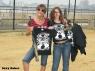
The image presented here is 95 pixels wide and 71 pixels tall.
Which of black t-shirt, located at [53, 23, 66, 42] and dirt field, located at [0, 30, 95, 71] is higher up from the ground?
black t-shirt, located at [53, 23, 66, 42]

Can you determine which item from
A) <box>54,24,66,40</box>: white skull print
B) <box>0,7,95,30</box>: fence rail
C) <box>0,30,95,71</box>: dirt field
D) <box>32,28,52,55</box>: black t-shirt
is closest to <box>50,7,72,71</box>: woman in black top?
<box>54,24,66,40</box>: white skull print

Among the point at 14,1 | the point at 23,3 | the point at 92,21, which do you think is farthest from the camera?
the point at 23,3

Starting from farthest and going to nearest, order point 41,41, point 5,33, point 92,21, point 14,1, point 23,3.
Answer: point 23,3 < point 92,21 < point 14,1 < point 5,33 < point 41,41

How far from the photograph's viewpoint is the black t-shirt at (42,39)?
6.18 meters

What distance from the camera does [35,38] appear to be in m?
6.25

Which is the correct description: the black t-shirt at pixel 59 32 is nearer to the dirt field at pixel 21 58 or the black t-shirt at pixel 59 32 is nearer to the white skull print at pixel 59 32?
the white skull print at pixel 59 32

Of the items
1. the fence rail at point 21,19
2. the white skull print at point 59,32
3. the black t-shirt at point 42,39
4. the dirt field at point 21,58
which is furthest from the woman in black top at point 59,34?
the fence rail at point 21,19

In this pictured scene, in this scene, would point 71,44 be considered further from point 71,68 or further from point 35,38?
point 71,68

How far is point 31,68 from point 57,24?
3.01m

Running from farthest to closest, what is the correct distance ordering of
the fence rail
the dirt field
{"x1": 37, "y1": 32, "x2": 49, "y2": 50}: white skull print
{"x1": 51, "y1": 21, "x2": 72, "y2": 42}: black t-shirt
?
the fence rail, the dirt field, {"x1": 51, "y1": 21, "x2": 72, "y2": 42}: black t-shirt, {"x1": 37, "y1": 32, "x2": 49, "y2": 50}: white skull print

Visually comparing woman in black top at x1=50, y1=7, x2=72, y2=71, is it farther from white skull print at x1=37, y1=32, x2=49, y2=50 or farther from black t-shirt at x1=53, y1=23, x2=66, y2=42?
white skull print at x1=37, y1=32, x2=49, y2=50

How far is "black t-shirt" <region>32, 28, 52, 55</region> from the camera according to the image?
6.18 m

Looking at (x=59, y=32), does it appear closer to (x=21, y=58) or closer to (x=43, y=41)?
(x=43, y=41)

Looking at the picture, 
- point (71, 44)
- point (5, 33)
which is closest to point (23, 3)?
point (5, 33)
